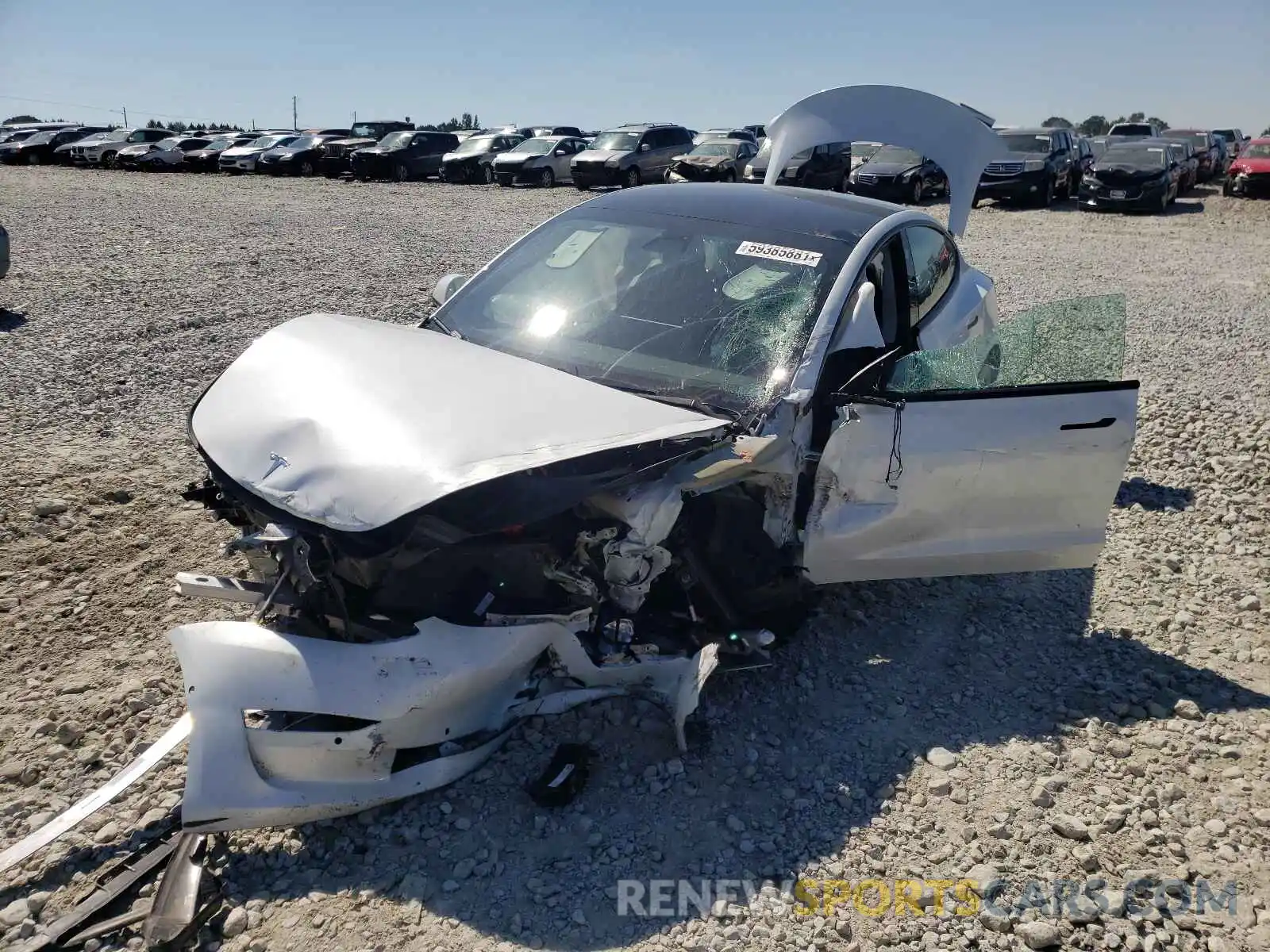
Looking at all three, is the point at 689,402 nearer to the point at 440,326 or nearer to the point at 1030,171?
the point at 440,326

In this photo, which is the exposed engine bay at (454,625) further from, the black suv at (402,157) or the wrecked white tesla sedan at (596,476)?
the black suv at (402,157)

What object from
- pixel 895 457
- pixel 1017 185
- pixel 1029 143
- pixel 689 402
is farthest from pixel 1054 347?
pixel 1029 143

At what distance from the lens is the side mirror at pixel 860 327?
3.61 m

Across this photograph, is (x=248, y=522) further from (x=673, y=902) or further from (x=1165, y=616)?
(x=1165, y=616)

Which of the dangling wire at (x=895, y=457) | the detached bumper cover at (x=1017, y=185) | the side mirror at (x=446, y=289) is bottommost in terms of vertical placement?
the dangling wire at (x=895, y=457)

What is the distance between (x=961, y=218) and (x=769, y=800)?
13.5 feet

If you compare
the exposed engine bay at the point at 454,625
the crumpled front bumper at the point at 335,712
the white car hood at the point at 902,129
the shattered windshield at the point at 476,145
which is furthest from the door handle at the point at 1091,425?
the shattered windshield at the point at 476,145

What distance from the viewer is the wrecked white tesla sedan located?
2.60 m

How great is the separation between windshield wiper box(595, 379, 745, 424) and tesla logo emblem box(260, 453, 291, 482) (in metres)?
1.22

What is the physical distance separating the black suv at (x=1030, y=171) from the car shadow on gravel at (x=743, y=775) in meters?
17.0

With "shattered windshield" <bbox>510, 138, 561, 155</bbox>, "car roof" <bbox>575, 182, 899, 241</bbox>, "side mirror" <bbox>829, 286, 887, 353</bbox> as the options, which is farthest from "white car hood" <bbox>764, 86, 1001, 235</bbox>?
"shattered windshield" <bbox>510, 138, 561, 155</bbox>

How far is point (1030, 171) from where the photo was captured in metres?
19.0

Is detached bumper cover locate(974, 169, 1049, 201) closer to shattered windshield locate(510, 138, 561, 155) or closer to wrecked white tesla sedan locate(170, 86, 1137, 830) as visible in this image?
shattered windshield locate(510, 138, 561, 155)

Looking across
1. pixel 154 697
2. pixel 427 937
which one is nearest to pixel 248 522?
pixel 154 697
